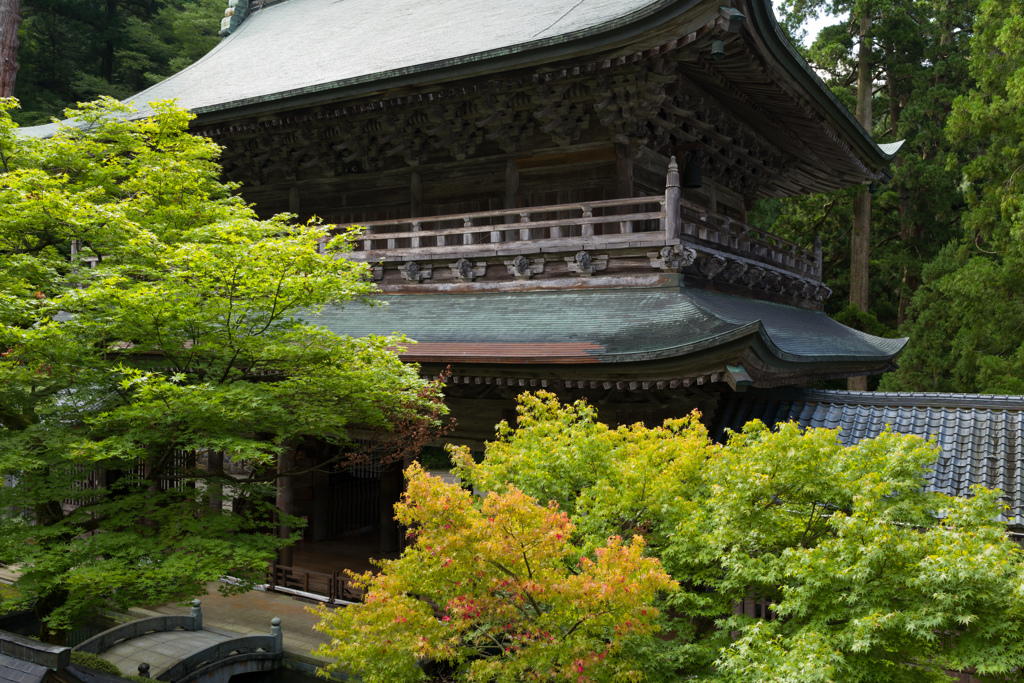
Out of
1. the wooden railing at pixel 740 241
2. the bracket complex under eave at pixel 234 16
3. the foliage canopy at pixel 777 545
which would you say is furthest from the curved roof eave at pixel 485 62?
the bracket complex under eave at pixel 234 16

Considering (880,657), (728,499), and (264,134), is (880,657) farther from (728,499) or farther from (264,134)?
(264,134)

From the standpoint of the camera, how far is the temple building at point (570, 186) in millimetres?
9953

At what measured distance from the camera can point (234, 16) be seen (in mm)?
26094

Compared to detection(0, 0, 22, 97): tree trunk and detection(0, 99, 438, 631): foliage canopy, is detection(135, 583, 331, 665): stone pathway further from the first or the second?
detection(0, 0, 22, 97): tree trunk

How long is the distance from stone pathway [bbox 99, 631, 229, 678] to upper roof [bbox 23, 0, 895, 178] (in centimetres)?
917

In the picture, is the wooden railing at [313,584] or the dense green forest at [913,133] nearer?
the wooden railing at [313,584]

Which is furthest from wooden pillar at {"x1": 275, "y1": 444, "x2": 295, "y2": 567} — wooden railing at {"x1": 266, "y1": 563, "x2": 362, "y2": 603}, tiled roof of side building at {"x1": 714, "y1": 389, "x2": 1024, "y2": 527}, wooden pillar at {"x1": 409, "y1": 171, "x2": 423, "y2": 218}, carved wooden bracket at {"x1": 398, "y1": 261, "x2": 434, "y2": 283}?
tiled roof of side building at {"x1": 714, "y1": 389, "x2": 1024, "y2": 527}

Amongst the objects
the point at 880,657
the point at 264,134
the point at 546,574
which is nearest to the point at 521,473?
the point at 546,574

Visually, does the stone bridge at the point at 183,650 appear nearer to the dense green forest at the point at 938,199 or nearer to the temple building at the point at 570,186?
the temple building at the point at 570,186

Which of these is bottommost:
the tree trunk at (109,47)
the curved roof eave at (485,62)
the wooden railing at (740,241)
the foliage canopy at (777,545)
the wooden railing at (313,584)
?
the wooden railing at (313,584)

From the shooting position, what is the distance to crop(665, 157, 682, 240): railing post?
10.5 meters

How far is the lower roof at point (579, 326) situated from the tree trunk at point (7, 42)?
14.8 metres

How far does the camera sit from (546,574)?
5.39 m

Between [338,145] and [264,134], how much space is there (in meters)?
1.64
